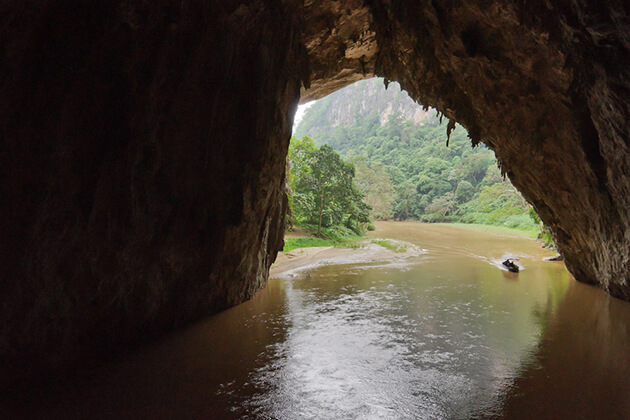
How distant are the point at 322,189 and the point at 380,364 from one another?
1721cm

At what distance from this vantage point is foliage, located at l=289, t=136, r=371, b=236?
68.9 feet

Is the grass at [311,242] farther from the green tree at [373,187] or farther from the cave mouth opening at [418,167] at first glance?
the green tree at [373,187]

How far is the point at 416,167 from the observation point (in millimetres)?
59938

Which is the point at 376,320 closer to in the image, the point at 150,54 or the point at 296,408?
the point at 296,408

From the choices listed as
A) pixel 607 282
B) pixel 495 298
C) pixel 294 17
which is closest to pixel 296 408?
pixel 495 298

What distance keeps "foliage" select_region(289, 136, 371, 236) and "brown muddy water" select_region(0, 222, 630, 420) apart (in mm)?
13260

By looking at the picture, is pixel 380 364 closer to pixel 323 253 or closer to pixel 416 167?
pixel 323 253

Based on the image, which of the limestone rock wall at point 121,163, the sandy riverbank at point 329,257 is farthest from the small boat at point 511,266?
the limestone rock wall at point 121,163

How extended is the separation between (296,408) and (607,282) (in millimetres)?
8486

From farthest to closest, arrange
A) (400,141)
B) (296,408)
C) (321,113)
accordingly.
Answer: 1. (321,113)
2. (400,141)
3. (296,408)

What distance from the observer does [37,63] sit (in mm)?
3453

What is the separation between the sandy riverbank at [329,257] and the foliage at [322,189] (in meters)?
4.66

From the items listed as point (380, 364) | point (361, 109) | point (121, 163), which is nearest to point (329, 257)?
point (380, 364)

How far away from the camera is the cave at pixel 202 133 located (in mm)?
3562
